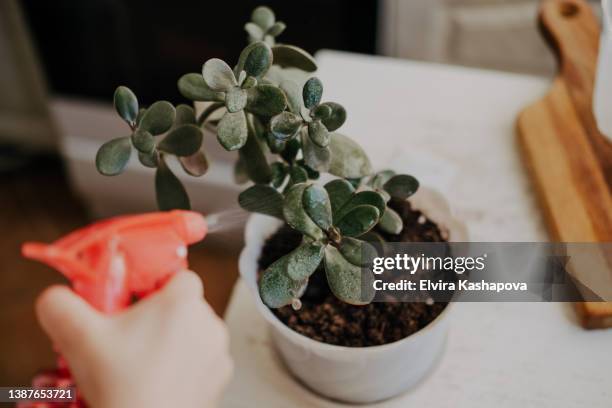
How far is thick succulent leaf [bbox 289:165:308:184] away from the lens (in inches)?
22.5

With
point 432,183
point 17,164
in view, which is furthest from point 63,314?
point 17,164

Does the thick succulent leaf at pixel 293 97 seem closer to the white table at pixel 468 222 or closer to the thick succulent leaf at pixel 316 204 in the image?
the thick succulent leaf at pixel 316 204

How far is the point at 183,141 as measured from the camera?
0.56m

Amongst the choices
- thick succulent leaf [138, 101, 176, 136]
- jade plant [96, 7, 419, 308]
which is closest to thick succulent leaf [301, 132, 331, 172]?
jade plant [96, 7, 419, 308]

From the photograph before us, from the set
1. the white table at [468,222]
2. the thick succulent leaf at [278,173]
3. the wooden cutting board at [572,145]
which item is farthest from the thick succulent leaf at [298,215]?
the wooden cutting board at [572,145]

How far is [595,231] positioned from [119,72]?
111 cm

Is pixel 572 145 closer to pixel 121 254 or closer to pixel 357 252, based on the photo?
pixel 357 252

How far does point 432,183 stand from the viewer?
80 centimetres

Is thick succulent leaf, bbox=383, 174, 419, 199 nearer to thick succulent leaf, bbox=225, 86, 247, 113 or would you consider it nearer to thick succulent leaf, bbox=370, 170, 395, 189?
thick succulent leaf, bbox=370, 170, 395, 189

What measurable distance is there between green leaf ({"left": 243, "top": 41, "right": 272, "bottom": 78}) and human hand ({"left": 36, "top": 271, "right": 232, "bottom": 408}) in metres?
0.16

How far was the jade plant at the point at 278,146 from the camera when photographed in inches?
19.4

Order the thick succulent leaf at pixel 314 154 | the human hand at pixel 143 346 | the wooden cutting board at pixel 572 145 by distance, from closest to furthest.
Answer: the human hand at pixel 143 346 → the thick succulent leaf at pixel 314 154 → the wooden cutting board at pixel 572 145

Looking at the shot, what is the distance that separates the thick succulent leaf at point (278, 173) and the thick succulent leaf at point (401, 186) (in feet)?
0.30

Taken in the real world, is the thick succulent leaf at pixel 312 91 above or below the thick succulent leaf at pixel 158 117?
above
